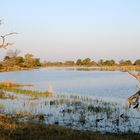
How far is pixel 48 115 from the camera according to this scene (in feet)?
61.1

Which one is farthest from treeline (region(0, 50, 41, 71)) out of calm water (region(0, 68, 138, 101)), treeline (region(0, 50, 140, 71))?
calm water (region(0, 68, 138, 101))

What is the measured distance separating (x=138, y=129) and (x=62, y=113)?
5779 mm

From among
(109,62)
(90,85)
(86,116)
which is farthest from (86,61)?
(86,116)

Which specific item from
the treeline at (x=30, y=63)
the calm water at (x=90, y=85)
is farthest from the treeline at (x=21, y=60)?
the calm water at (x=90, y=85)

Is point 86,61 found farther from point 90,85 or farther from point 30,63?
point 90,85

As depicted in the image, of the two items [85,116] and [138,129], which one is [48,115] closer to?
[85,116]

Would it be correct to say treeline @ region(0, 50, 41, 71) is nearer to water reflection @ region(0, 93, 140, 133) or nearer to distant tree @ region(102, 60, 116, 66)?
distant tree @ region(102, 60, 116, 66)

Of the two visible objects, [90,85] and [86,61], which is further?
[86,61]

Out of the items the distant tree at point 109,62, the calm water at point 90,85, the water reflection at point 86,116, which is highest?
the distant tree at point 109,62

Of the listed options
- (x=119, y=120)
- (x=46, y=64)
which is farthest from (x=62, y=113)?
(x=46, y=64)

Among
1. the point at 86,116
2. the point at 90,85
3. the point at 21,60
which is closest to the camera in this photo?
the point at 86,116

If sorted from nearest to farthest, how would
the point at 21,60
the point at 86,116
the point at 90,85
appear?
the point at 86,116
the point at 90,85
the point at 21,60

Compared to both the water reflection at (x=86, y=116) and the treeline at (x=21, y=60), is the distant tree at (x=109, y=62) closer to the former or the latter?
the treeline at (x=21, y=60)

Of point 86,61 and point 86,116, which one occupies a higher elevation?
point 86,61
